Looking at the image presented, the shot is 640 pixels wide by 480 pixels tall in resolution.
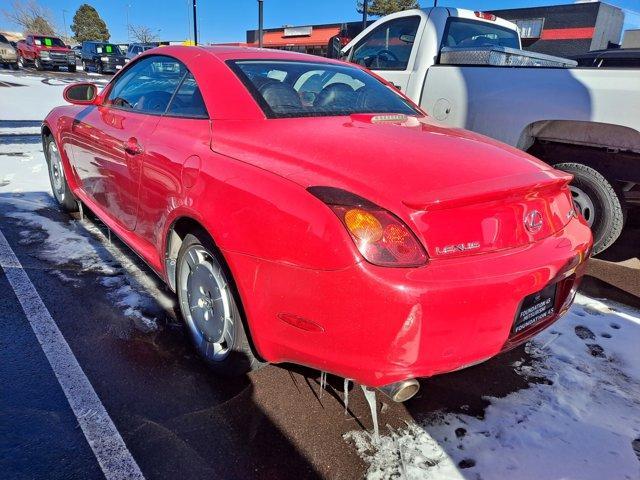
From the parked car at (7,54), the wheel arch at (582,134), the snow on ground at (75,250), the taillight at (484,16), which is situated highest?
the parked car at (7,54)

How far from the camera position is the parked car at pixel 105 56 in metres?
28.0

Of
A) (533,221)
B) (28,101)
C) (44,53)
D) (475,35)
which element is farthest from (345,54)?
(44,53)

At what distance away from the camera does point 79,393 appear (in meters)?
2.19

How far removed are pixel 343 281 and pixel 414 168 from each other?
1.78 feet

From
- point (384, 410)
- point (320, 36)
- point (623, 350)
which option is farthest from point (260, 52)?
point (320, 36)

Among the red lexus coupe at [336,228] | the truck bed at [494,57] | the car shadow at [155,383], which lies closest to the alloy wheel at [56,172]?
the car shadow at [155,383]

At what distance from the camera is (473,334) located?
5.51 feet

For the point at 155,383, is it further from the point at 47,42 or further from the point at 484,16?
the point at 47,42

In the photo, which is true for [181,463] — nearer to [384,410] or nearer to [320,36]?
[384,410]

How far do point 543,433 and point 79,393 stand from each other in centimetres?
214

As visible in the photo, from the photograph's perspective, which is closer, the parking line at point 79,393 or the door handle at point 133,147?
the parking line at point 79,393

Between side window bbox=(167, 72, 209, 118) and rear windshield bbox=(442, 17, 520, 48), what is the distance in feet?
11.1

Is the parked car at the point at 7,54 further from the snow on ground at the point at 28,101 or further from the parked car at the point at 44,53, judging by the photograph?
the snow on ground at the point at 28,101

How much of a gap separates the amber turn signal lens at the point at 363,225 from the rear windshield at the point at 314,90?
0.93 m
